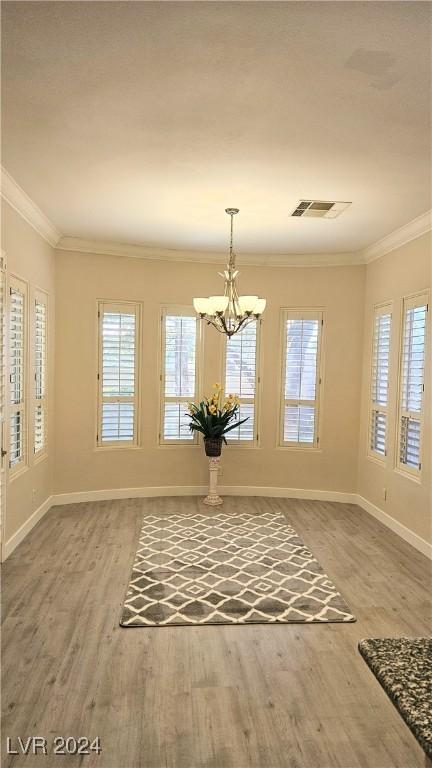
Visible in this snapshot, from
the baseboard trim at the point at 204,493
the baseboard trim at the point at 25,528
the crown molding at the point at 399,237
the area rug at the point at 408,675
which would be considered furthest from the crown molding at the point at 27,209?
the area rug at the point at 408,675

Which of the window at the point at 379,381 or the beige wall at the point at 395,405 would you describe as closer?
the beige wall at the point at 395,405

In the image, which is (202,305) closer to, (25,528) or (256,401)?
(256,401)

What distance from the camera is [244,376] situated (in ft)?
21.0

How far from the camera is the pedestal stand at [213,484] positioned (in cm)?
600

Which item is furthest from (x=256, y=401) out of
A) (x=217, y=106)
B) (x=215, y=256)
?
(x=217, y=106)

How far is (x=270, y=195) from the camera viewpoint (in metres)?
4.05

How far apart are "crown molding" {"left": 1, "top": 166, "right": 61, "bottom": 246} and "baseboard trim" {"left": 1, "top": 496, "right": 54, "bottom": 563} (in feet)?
9.24

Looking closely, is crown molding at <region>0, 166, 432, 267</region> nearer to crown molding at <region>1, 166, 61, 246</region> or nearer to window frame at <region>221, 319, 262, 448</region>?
crown molding at <region>1, 166, 61, 246</region>

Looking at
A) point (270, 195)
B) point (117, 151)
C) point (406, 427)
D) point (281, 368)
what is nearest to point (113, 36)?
point (117, 151)

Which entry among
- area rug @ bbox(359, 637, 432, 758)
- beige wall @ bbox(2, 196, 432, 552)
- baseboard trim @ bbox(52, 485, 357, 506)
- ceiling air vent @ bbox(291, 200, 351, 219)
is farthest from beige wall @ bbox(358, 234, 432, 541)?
area rug @ bbox(359, 637, 432, 758)

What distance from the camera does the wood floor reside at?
7.23 ft

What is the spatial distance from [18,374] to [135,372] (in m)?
1.84

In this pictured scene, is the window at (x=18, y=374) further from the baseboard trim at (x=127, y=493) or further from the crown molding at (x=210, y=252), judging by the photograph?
the baseboard trim at (x=127, y=493)

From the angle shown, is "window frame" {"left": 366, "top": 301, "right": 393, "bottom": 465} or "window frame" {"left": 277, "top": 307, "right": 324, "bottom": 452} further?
"window frame" {"left": 277, "top": 307, "right": 324, "bottom": 452}
